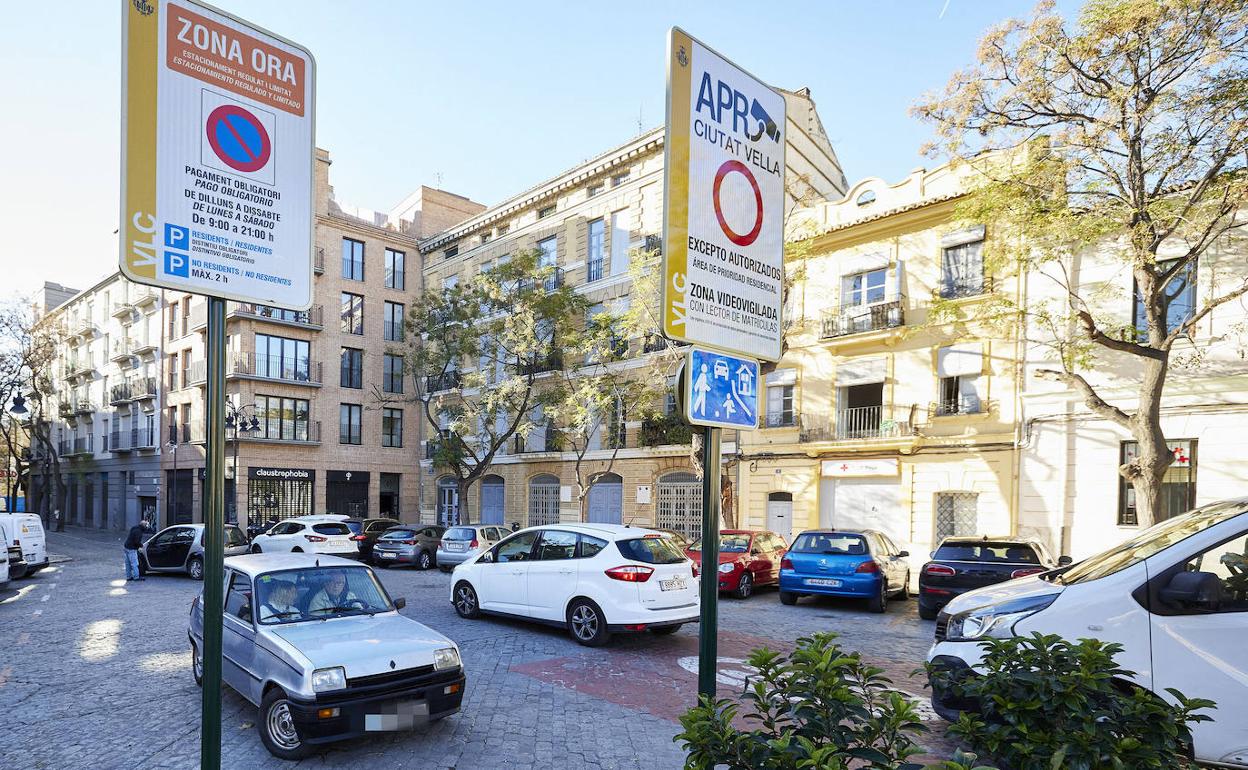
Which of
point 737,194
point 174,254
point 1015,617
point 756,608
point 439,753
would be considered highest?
point 737,194

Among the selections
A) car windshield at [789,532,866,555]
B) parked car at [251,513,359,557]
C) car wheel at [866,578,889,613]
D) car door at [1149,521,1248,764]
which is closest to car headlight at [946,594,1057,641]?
car door at [1149,521,1248,764]

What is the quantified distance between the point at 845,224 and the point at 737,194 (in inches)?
798

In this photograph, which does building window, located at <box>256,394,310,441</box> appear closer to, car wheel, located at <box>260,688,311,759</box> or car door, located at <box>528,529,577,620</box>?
car door, located at <box>528,529,577,620</box>

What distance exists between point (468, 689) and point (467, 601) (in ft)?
13.7

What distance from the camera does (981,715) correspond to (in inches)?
108

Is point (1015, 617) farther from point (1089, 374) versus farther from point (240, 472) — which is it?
point (240, 472)

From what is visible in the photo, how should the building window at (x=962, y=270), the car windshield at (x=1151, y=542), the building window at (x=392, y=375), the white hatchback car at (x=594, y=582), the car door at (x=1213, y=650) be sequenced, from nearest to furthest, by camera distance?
the car door at (x=1213, y=650) < the car windshield at (x=1151, y=542) < the white hatchback car at (x=594, y=582) < the building window at (x=962, y=270) < the building window at (x=392, y=375)

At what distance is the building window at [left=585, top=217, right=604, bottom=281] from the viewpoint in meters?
30.1

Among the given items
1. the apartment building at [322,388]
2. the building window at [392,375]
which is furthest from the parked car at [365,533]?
the building window at [392,375]

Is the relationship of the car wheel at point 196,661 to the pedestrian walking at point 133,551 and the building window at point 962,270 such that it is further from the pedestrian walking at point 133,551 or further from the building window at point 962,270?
the building window at point 962,270

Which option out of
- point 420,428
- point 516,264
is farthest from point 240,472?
point 516,264

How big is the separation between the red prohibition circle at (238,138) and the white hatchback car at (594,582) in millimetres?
7434

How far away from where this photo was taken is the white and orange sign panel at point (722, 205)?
3.04 m

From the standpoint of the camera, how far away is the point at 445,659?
5.99 m
